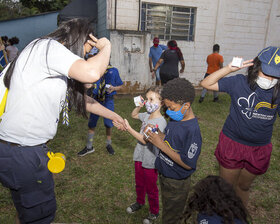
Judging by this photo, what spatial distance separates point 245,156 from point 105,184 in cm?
234

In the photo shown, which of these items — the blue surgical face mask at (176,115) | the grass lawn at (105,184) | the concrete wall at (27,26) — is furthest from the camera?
the concrete wall at (27,26)

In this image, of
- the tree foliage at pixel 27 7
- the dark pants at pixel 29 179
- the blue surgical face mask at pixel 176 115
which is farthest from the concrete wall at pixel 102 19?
the tree foliage at pixel 27 7

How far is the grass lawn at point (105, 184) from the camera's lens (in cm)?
331

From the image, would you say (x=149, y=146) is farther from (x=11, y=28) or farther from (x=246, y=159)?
(x=11, y=28)

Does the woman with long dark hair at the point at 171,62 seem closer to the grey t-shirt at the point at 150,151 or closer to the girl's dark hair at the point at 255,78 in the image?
the grey t-shirt at the point at 150,151

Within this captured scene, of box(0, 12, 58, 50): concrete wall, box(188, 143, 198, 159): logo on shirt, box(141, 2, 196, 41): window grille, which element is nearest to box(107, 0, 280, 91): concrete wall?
box(141, 2, 196, 41): window grille

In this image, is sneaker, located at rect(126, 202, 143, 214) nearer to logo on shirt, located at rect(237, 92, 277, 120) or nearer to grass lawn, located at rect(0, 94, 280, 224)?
grass lawn, located at rect(0, 94, 280, 224)

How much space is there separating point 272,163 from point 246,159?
279cm

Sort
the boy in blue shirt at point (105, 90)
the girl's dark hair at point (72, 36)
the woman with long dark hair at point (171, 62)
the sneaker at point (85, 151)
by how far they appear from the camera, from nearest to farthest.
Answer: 1. the girl's dark hair at point (72, 36)
2. the boy in blue shirt at point (105, 90)
3. the sneaker at point (85, 151)
4. the woman with long dark hair at point (171, 62)

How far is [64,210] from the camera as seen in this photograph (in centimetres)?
338

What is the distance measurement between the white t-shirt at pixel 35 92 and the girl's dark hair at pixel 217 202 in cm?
121

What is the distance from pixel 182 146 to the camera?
233 cm

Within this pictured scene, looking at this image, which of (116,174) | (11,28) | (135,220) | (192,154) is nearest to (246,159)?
(192,154)

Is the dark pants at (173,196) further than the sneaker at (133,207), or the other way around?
the sneaker at (133,207)
